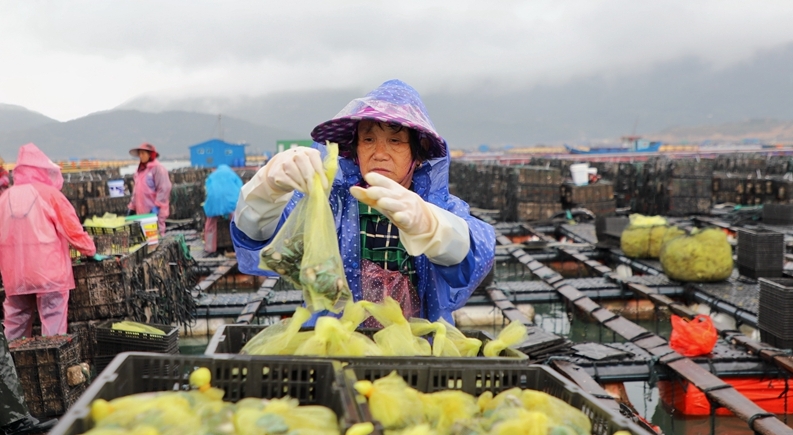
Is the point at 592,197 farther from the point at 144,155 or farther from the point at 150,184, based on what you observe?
the point at 144,155

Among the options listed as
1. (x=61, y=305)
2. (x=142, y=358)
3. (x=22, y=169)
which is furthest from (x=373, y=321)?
(x=22, y=169)

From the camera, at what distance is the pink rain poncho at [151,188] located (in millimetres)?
8773

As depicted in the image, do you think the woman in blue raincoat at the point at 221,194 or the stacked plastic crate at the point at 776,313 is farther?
the woman in blue raincoat at the point at 221,194

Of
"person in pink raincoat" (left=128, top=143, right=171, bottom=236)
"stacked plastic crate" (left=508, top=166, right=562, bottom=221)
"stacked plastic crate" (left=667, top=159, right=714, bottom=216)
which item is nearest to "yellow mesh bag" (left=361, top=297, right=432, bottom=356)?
"person in pink raincoat" (left=128, top=143, right=171, bottom=236)

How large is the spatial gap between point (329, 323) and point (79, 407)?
69cm

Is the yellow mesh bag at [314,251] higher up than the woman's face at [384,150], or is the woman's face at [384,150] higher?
the woman's face at [384,150]

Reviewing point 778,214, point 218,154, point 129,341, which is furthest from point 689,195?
point 218,154

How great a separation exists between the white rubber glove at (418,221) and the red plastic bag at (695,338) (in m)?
3.49

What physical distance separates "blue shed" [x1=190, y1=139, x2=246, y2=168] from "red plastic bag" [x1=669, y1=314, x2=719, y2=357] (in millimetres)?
38347

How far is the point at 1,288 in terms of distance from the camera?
5.24 m

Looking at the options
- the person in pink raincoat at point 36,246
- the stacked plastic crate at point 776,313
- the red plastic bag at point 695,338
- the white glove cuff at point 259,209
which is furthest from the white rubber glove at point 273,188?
the stacked plastic crate at point 776,313

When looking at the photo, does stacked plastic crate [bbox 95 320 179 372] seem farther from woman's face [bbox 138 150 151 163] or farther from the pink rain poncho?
woman's face [bbox 138 150 151 163]

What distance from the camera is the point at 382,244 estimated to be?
2.33 metres

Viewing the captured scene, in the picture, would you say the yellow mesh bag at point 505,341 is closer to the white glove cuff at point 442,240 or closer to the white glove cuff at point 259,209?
the white glove cuff at point 442,240
